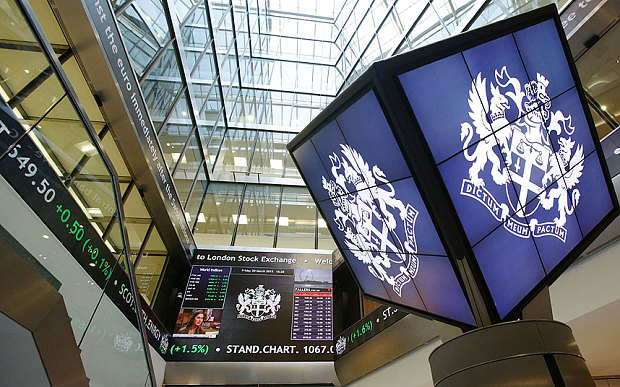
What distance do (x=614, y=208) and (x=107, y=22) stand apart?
8783 millimetres

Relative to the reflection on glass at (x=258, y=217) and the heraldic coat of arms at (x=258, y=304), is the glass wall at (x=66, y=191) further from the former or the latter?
the reflection on glass at (x=258, y=217)

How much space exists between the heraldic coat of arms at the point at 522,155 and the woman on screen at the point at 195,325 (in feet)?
32.9

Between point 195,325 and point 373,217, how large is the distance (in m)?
9.10

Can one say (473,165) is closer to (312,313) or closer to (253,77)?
(312,313)

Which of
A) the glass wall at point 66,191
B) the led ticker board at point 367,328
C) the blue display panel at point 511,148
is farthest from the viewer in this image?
the led ticker board at point 367,328

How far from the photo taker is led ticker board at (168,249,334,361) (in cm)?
1097

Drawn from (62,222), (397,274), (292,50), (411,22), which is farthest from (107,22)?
(292,50)

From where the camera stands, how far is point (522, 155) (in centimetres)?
362

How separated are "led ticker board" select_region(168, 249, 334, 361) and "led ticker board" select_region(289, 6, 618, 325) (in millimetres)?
7700

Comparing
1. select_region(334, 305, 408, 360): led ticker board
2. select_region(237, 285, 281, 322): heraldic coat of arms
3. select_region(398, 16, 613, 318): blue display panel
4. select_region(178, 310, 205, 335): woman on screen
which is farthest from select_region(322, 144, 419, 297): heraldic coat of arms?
select_region(178, 310, 205, 335): woman on screen

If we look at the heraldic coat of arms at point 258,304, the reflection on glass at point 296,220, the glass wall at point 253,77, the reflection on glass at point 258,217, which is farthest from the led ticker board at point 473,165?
the reflection on glass at point 258,217

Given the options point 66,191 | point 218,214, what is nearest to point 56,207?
point 66,191

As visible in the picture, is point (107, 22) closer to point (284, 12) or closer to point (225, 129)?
point (225, 129)

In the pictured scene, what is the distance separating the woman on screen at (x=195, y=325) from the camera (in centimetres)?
1124
